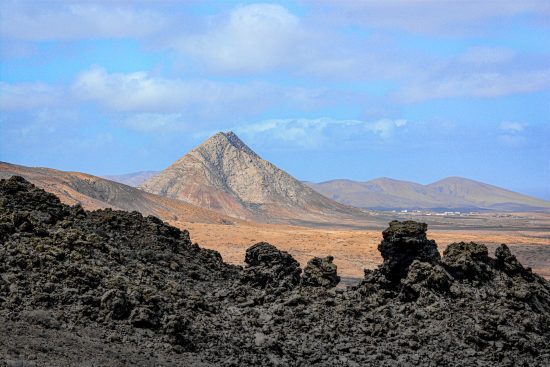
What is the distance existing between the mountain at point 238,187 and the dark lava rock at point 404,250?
89.6 m

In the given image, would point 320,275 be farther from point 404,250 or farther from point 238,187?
point 238,187

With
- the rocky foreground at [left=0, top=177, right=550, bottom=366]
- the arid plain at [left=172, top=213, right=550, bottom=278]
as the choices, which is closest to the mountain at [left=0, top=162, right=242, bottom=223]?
the arid plain at [left=172, top=213, right=550, bottom=278]

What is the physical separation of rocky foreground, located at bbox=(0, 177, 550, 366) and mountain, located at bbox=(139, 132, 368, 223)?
3505 inches

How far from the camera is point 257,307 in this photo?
16734 mm

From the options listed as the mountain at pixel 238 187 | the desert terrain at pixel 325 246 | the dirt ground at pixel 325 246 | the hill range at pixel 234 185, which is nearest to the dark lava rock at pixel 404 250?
the desert terrain at pixel 325 246

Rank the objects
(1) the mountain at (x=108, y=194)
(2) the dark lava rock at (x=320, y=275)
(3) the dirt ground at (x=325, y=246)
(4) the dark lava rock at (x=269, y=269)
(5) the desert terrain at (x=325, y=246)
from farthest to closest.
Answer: (1) the mountain at (x=108, y=194), (3) the dirt ground at (x=325, y=246), (5) the desert terrain at (x=325, y=246), (4) the dark lava rock at (x=269, y=269), (2) the dark lava rock at (x=320, y=275)

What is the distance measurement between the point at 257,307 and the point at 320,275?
6.28 feet

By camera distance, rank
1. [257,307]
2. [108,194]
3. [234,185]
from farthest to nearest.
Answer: [234,185]
[108,194]
[257,307]

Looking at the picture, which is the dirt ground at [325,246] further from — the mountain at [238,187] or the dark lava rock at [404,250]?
the mountain at [238,187]

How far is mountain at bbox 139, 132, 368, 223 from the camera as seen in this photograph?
11275 cm

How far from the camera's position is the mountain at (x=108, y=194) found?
72.9 metres

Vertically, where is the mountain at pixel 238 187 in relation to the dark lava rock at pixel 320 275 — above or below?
above

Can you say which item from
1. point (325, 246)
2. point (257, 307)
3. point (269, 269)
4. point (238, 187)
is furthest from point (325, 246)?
point (238, 187)

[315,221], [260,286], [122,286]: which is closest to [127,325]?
[122,286]
